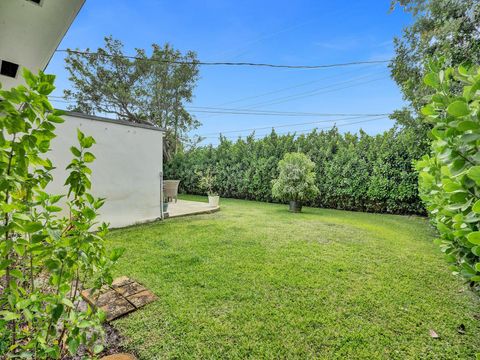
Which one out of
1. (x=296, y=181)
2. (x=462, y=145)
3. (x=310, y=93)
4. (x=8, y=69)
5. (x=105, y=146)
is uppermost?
(x=310, y=93)

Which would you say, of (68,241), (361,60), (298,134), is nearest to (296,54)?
(361,60)

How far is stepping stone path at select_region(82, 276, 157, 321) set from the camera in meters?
2.52

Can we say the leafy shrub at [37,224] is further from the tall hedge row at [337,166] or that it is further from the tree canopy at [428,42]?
the tall hedge row at [337,166]

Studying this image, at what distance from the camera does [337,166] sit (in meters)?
9.70

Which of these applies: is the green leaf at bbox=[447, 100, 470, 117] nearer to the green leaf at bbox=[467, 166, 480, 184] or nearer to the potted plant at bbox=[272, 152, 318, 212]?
the green leaf at bbox=[467, 166, 480, 184]

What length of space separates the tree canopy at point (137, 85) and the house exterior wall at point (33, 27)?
48.4ft

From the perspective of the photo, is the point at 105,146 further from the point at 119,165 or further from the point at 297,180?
the point at 297,180

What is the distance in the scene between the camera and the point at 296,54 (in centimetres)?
1428

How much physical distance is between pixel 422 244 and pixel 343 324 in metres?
3.79

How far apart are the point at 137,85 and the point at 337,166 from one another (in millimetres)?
16206

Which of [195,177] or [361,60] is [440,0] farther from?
[195,177]

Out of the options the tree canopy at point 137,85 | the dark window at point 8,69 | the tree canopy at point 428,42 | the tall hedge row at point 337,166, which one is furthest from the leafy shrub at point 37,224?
the tree canopy at point 137,85

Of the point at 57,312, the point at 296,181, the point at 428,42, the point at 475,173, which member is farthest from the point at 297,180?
the point at 57,312

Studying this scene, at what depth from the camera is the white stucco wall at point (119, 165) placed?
200 inches
